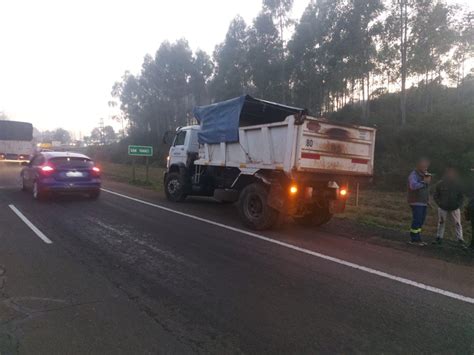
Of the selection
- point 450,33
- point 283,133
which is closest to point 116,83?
point 450,33

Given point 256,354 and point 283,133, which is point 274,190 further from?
point 256,354

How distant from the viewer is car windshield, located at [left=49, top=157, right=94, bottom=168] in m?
12.1

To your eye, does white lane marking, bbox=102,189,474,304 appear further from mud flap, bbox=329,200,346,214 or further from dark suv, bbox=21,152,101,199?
dark suv, bbox=21,152,101,199

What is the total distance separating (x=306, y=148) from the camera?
7.96 m

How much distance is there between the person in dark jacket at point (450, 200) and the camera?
7.42 metres

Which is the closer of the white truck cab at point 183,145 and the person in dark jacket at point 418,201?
the person in dark jacket at point 418,201

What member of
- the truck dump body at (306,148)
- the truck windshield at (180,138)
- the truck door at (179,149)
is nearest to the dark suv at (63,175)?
the truck door at (179,149)

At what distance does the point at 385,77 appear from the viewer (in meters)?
34.1

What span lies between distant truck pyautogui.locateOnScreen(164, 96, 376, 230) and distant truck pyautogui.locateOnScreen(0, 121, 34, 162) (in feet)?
77.9

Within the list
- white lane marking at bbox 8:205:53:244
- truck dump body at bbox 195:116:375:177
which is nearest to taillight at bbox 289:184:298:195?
truck dump body at bbox 195:116:375:177

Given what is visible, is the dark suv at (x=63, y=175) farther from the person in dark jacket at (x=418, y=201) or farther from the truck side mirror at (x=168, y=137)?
the person in dark jacket at (x=418, y=201)

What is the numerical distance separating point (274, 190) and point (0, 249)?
493cm

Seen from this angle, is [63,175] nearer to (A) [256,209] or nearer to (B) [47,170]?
(B) [47,170]

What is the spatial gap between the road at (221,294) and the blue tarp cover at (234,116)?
285 centimetres
